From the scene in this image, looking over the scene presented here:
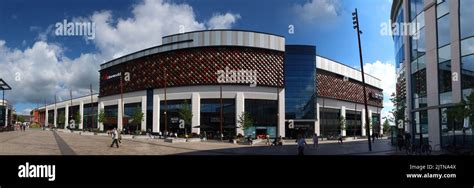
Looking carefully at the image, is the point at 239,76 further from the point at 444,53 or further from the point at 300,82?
the point at 444,53

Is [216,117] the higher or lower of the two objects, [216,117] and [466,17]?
the lower

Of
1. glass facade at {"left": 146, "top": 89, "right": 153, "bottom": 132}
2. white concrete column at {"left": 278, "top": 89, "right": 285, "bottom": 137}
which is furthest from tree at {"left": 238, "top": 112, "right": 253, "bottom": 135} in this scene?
glass facade at {"left": 146, "top": 89, "right": 153, "bottom": 132}

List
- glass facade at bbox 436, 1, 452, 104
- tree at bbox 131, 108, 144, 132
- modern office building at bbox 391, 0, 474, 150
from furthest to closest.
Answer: tree at bbox 131, 108, 144, 132, glass facade at bbox 436, 1, 452, 104, modern office building at bbox 391, 0, 474, 150

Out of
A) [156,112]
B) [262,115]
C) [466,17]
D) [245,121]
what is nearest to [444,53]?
[466,17]

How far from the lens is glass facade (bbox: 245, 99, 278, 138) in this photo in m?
44.2

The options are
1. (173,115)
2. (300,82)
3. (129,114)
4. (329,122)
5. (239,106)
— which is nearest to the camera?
(129,114)

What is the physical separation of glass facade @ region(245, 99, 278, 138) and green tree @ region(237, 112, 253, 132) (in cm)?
95

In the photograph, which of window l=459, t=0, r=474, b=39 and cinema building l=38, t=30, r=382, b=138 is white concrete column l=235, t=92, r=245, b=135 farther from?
window l=459, t=0, r=474, b=39

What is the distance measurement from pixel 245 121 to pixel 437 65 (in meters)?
23.3

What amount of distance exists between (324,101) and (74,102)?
45.7m

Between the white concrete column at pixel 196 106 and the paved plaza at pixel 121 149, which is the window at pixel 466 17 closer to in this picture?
the paved plaza at pixel 121 149

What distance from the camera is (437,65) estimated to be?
24078 millimetres

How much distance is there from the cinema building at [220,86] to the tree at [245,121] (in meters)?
0.56
